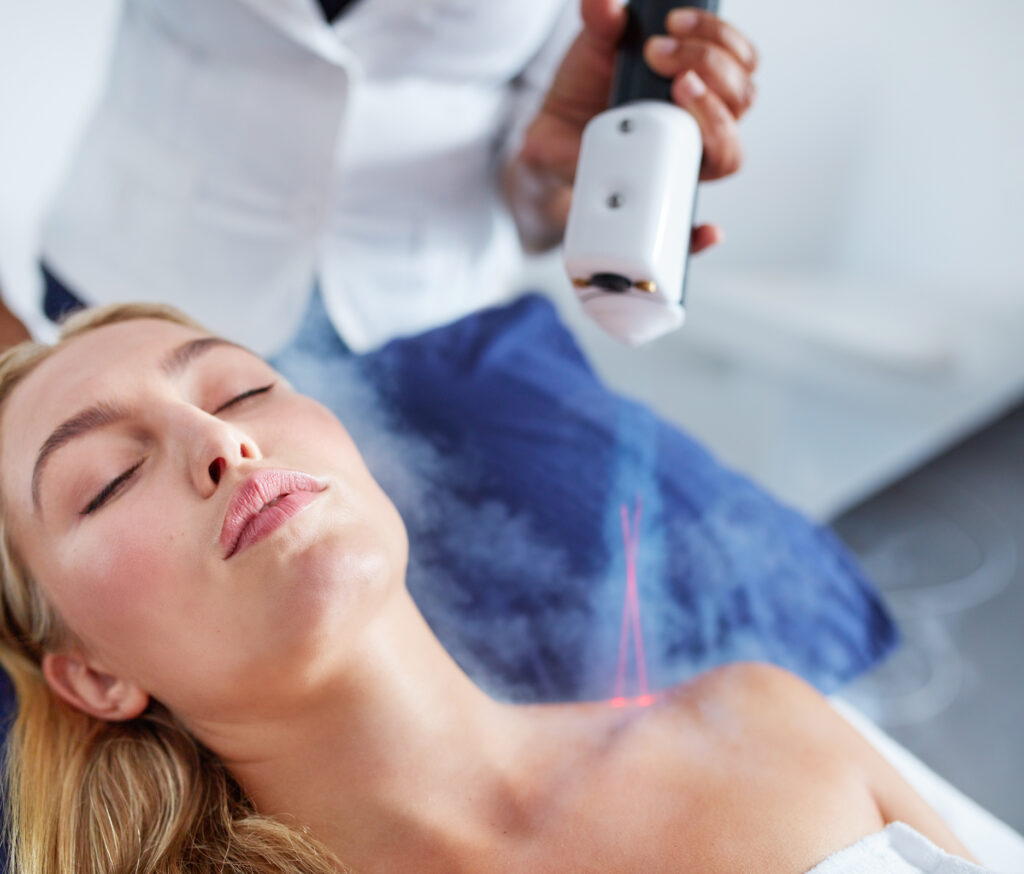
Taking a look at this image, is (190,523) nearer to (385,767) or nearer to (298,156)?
(385,767)

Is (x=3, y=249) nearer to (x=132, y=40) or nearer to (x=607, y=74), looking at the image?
(x=132, y=40)

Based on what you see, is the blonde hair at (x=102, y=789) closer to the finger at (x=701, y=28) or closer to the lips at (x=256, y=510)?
the lips at (x=256, y=510)

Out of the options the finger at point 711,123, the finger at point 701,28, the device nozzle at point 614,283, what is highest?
the finger at point 701,28

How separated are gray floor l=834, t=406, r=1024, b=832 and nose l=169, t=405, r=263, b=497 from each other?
2.58ft

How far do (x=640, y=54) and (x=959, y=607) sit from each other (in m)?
0.99

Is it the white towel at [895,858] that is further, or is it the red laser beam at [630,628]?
the red laser beam at [630,628]

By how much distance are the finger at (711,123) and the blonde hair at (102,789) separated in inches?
11.8

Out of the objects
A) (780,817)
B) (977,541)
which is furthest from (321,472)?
(977,541)

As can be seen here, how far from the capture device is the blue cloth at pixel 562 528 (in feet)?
1.90

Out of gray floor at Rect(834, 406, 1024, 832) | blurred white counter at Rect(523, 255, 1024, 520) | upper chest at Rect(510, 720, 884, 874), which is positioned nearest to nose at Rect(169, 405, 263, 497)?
upper chest at Rect(510, 720, 884, 874)

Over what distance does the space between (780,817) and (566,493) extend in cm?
29

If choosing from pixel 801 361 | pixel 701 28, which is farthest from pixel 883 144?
pixel 701 28

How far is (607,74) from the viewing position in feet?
1.86

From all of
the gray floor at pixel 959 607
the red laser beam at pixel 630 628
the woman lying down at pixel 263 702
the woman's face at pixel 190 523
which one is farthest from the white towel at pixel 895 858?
the gray floor at pixel 959 607
